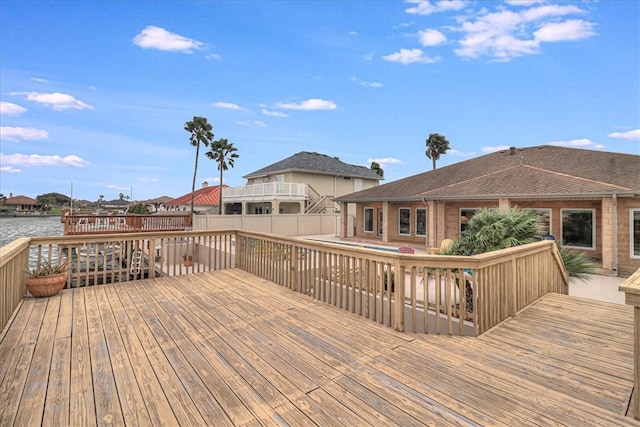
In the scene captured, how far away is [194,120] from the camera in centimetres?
2778

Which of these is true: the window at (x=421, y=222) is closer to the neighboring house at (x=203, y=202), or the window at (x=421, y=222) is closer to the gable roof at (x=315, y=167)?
the gable roof at (x=315, y=167)

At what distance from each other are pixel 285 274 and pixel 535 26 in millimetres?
11737

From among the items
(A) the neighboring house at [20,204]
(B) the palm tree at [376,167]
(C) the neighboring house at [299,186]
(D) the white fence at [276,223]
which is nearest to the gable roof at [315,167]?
(C) the neighboring house at [299,186]

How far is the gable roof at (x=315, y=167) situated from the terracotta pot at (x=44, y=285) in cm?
1903

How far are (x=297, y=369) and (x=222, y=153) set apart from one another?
2862 cm

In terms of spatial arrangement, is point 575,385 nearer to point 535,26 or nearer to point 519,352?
point 519,352

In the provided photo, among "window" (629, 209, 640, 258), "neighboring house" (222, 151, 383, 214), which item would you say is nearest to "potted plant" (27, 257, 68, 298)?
"window" (629, 209, 640, 258)

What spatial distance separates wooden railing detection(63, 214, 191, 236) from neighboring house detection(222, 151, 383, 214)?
6160mm

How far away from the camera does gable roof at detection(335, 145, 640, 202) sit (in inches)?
374

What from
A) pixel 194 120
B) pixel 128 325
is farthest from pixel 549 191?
pixel 194 120

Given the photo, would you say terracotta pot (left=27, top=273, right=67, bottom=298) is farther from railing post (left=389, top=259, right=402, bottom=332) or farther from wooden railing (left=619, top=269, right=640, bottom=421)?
wooden railing (left=619, top=269, right=640, bottom=421)

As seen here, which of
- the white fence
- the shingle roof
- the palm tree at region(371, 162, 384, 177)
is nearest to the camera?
the white fence

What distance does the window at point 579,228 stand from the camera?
984cm

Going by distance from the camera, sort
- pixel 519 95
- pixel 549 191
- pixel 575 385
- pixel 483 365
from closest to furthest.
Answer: pixel 575 385, pixel 483 365, pixel 549 191, pixel 519 95
